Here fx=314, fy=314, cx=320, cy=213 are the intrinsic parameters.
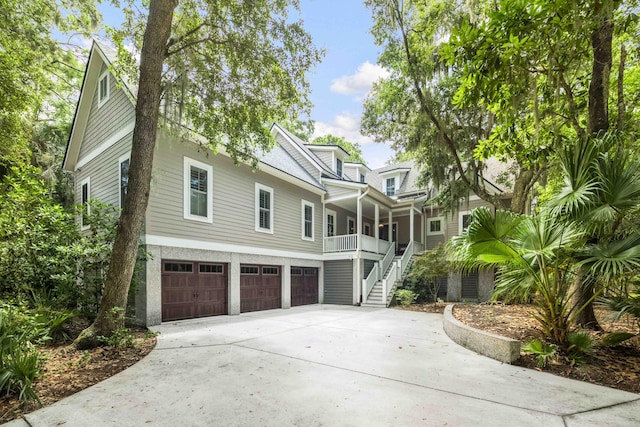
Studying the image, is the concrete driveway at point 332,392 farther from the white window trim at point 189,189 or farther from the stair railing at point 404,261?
the stair railing at point 404,261

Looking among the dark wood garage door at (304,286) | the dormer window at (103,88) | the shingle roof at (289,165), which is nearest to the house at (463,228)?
the shingle roof at (289,165)

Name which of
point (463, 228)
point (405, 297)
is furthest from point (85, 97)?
point (463, 228)

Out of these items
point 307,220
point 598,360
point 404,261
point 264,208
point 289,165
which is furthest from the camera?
point 404,261

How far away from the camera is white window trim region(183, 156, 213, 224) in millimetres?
8859

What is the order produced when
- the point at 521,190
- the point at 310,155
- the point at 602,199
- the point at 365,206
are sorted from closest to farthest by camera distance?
the point at 602,199
the point at 521,190
the point at 310,155
the point at 365,206

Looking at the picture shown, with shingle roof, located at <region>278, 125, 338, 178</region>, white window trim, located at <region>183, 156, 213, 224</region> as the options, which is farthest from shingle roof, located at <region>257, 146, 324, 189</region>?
white window trim, located at <region>183, 156, 213, 224</region>

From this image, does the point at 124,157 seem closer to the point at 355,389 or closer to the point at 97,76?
the point at 97,76

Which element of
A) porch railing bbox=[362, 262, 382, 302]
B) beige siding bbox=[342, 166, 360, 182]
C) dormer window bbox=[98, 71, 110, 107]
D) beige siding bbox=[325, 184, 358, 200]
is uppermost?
dormer window bbox=[98, 71, 110, 107]

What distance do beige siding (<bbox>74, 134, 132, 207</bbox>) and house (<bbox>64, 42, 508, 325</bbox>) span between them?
0.11 feet

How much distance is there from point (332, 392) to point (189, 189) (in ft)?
23.5

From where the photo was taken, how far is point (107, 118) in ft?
32.5

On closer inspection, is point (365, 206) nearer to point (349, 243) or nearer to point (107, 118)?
point (349, 243)

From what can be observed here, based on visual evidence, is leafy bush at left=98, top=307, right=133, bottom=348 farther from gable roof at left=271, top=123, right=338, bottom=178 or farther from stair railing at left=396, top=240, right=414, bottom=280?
gable roof at left=271, top=123, right=338, bottom=178

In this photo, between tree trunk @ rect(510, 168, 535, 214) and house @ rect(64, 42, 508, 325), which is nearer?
house @ rect(64, 42, 508, 325)
